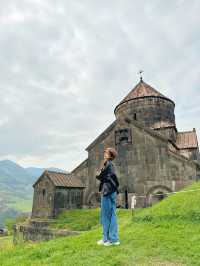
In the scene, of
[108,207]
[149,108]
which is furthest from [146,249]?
[149,108]

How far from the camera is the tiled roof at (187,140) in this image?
21844mm

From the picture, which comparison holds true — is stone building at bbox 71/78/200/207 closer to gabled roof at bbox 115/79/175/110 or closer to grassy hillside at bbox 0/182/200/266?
gabled roof at bbox 115/79/175/110

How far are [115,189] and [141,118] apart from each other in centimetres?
1885

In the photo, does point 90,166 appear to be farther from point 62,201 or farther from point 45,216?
point 45,216

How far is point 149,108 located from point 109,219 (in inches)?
768

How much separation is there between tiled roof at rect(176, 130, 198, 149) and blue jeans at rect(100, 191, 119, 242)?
17.7 m

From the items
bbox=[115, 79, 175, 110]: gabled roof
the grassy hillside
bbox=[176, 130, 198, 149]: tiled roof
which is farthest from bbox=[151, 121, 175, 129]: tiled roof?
the grassy hillside

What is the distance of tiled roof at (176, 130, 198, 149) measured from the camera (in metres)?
21.8

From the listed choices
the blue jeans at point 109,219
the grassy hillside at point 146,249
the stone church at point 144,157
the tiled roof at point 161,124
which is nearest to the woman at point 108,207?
the blue jeans at point 109,219

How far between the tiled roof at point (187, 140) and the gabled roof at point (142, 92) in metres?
4.21

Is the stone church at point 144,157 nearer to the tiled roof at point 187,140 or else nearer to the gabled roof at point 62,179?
the tiled roof at point 187,140

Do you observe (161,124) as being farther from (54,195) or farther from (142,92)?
(54,195)

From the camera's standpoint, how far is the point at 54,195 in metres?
18.4

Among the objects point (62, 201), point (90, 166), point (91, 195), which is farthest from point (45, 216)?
point (90, 166)
